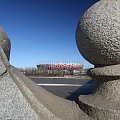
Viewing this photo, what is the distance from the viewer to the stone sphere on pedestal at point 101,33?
9.93ft

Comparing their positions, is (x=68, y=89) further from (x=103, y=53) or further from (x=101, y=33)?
(x=101, y=33)

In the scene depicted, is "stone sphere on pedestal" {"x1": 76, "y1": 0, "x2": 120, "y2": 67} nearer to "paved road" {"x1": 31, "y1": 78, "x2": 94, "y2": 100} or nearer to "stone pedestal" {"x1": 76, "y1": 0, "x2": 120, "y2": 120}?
"stone pedestal" {"x1": 76, "y1": 0, "x2": 120, "y2": 120}

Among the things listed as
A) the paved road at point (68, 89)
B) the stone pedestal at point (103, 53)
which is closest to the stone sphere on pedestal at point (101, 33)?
the stone pedestal at point (103, 53)

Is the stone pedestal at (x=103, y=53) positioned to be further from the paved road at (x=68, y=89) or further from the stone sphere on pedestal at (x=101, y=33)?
the paved road at (x=68, y=89)

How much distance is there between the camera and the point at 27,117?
2346mm

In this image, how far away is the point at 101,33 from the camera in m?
3.07

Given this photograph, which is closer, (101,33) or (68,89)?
(101,33)

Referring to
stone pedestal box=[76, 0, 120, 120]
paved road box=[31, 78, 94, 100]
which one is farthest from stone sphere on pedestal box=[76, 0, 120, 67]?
paved road box=[31, 78, 94, 100]

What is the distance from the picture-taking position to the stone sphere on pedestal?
303 cm

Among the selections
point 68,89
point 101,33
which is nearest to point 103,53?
point 101,33

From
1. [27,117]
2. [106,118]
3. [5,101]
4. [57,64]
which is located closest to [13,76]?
[5,101]

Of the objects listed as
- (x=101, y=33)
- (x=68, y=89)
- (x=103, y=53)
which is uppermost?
(x=101, y=33)

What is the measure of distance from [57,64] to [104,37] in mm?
26044

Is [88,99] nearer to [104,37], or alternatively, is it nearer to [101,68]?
[101,68]
